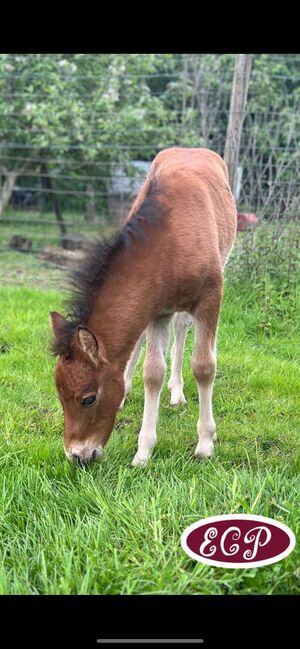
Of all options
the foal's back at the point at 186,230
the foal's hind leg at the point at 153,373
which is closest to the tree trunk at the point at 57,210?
the foal's back at the point at 186,230

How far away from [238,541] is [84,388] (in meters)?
1.14

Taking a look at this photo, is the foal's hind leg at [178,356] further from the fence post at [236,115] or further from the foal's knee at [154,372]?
the fence post at [236,115]

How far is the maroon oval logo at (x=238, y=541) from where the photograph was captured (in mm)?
1836

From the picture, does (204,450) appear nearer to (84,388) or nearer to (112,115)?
(84,388)

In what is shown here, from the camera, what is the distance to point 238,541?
72.6 inches

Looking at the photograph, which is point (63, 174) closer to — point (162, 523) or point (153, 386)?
point (153, 386)

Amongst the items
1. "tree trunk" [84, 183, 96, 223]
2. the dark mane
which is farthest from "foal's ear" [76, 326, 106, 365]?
"tree trunk" [84, 183, 96, 223]

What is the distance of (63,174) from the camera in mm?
10766

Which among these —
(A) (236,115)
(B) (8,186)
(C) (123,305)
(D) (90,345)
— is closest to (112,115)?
(B) (8,186)

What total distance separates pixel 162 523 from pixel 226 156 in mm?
4575

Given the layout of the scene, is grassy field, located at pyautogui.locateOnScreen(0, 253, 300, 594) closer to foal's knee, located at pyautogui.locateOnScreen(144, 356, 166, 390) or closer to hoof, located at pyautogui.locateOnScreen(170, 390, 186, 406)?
hoof, located at pyautogui.locateOnScreen(170, 390, 186, 406)

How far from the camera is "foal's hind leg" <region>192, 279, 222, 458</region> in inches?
130

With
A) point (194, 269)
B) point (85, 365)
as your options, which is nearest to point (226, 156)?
point (194, 269)
